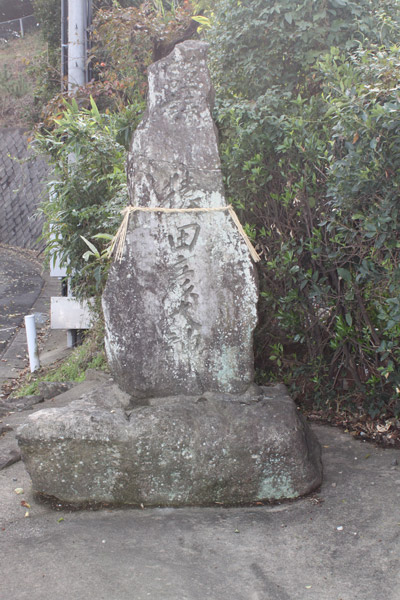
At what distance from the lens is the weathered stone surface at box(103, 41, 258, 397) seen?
3551 millimetres

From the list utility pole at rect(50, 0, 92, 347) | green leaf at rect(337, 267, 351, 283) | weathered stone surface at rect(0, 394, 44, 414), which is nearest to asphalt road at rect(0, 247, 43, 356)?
utility pole at rect(50, 0, 92, 347)

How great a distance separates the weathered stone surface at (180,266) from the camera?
3551 mm

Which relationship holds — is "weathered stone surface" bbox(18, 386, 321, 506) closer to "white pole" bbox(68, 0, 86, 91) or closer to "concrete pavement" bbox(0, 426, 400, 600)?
"concrete pavement" bbox(0, 426, 400, 600)

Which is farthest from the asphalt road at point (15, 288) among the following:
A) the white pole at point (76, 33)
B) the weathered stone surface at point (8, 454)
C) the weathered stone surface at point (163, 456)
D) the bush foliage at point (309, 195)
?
the weathered stone surface at point (163, 456)

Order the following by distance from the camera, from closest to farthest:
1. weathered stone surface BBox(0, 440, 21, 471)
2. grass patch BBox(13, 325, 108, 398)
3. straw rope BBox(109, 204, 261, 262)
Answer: straw rope BBox(109, 204, 261, 262) → weathered stone surface BBox(0, 440, 21, 471) → grass patch BBox(13, 325, 108, 398)

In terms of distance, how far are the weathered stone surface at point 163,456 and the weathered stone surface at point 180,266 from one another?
0.34 metres

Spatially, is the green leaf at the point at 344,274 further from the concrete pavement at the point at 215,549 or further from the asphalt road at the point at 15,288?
the asphalt road at the point at 15,288

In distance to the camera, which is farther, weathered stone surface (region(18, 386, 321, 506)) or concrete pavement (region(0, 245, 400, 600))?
weathered stone surface (region(18, 386, 321, 506))

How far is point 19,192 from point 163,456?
1595 centimetres

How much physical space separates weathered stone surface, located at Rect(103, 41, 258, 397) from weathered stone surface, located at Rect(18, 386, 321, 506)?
0.34 metres

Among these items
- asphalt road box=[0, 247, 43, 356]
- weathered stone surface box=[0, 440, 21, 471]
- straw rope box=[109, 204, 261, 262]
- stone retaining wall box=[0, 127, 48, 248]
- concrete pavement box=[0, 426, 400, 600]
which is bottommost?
concrete pavement box=[0, 426, 400, 600]

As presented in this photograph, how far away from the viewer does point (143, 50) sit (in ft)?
26.1

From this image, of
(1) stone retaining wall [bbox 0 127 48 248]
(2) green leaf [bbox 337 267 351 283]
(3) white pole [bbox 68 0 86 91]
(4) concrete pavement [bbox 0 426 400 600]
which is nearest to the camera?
(4) concrete pavement [bbox 0 426 400 600]

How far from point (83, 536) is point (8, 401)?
9.46 feet
